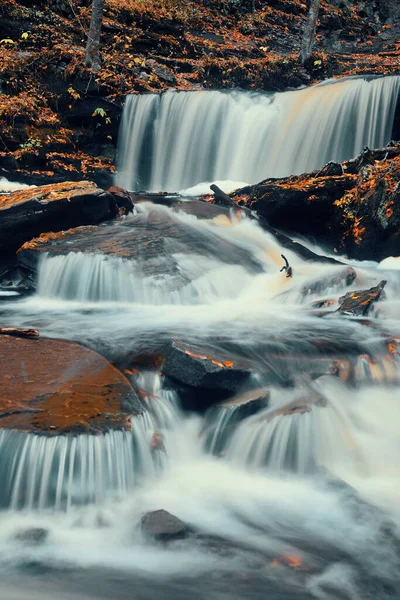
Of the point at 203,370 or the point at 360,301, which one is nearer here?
the point at 203,370

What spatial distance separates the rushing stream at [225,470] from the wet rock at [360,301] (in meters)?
0.21

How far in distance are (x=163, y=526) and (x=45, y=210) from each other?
266 inches

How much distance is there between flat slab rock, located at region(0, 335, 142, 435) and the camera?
394 centimetres

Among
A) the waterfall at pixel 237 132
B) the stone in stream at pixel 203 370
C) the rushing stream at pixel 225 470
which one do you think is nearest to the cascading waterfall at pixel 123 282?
the rushing stream at pixel 225 470

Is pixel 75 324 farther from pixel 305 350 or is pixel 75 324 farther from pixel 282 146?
pixel 282 146

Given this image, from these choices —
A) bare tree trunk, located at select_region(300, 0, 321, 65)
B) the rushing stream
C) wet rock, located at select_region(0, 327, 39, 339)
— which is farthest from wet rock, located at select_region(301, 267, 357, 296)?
bare tree trunk, located at select_region(300, 0, 321, 65)

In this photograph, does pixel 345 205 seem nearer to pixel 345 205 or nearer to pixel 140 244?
pixel 345 205

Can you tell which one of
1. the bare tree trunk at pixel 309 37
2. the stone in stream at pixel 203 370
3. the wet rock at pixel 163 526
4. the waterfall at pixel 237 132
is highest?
the bare tree trunk at pixel 309 37

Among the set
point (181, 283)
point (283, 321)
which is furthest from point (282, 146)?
point (283, 321)

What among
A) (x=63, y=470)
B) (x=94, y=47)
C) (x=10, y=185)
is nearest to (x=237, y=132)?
(x=94, y=47)

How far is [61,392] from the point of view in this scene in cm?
437

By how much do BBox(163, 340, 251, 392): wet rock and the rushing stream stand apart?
0.19m

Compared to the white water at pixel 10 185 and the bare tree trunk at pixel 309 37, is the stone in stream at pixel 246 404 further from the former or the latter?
the bare tree trunk at pixel 309 37

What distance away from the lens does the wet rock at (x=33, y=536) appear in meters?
3.35
